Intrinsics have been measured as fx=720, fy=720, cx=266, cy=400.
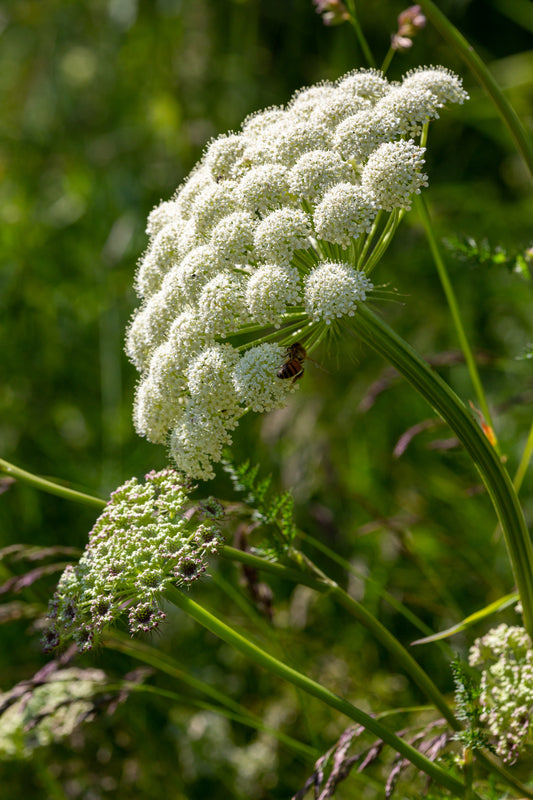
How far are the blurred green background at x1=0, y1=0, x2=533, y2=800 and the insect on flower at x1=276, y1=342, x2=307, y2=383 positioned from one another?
0.43 ft

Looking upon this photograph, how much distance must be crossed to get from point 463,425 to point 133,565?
1100mm

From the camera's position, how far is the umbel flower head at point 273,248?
93.3 inches

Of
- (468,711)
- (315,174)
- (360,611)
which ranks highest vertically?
(315,174)

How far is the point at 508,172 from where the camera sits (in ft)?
23.7

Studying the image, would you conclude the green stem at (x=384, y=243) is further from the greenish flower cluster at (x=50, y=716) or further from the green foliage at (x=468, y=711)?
the greenish flower cluster at (x=50, y=716)

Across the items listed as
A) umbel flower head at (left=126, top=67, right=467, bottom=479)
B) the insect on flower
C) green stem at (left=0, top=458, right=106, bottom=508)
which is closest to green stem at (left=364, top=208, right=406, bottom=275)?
umbel flower head at (left=126, top=67, right=467, bottom=479)

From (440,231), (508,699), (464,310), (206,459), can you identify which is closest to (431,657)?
(508,699)

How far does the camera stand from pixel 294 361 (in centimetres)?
244

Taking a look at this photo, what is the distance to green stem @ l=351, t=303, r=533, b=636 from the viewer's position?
227 cm

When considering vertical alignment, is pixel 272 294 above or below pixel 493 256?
above

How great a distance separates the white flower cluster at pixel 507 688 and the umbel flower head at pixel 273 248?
1.21m

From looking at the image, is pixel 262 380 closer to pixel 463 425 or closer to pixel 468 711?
pixel 463 425

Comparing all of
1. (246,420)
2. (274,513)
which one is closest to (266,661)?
(274,513)

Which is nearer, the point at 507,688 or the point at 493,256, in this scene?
the point at 507,688
